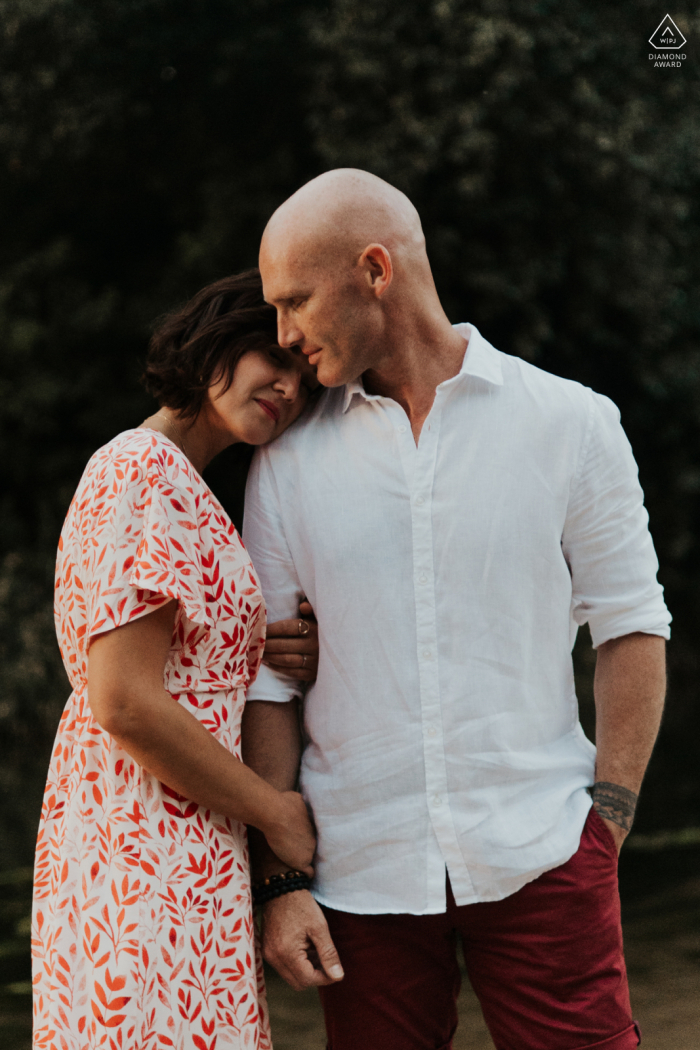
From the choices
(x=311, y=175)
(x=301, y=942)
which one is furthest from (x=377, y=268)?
(x=311, y=175)

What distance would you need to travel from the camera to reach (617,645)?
1.58 meters

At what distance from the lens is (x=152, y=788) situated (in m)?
1.40

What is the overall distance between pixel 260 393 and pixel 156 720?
1.75 ft

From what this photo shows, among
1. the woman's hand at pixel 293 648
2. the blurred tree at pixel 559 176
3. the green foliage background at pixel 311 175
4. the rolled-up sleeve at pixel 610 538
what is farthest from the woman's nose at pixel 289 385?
the green foliage background at pixel 311 175

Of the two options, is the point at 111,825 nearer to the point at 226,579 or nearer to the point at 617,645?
the point at 226,579

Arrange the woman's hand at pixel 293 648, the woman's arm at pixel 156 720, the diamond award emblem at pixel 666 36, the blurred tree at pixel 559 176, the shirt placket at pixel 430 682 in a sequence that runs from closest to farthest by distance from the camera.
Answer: the woman's arm at pixel 156 720 < the shirt placket at pixel 430 682 < the woman's hand at pixel 293 648 < the blurred tree at pixel 559 176 < the diamond award emblem at pixel 666 36

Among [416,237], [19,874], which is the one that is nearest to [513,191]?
[19,874]

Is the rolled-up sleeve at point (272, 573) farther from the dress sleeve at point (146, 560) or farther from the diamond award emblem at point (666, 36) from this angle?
the diamond award emblem at point (666, 36)

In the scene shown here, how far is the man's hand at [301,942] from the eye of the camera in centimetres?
147

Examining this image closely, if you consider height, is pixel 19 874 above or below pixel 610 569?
below

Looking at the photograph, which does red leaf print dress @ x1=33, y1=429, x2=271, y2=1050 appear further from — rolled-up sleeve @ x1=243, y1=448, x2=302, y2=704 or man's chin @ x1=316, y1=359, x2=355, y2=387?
man's chin @ x1=316, y1=359, x2=355, y2=387

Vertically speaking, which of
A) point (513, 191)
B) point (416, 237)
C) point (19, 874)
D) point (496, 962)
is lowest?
point (19, 874)

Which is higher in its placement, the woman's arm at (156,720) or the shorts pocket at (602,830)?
the woman's arm at (156,720)

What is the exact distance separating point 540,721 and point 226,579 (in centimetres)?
49
